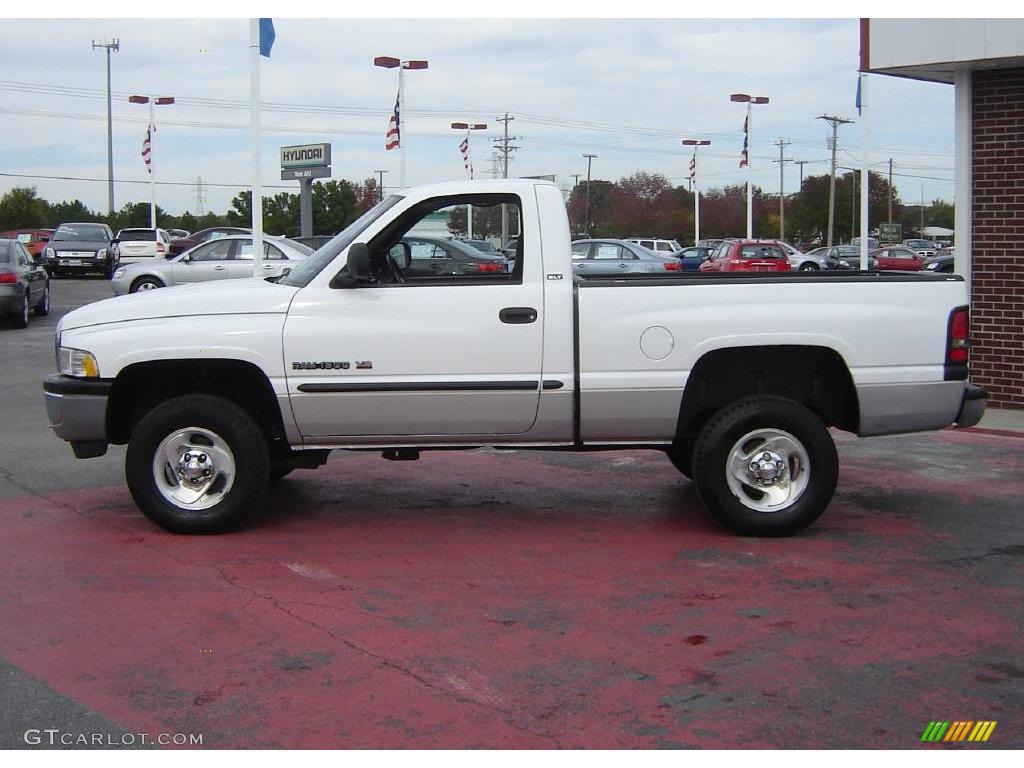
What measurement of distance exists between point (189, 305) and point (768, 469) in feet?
11.3

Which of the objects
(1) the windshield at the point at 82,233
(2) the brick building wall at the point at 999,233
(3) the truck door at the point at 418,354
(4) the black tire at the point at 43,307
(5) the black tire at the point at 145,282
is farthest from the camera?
(1) the windshield at the point at 82,233

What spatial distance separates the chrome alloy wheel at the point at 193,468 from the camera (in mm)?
7008

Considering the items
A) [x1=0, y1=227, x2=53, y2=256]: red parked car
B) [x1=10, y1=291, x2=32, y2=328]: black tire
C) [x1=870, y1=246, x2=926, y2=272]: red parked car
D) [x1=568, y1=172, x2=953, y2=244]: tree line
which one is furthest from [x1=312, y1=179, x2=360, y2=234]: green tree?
[x1=10, y1=291, x2=32, y2=328]: black tire

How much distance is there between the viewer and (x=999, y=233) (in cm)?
1205

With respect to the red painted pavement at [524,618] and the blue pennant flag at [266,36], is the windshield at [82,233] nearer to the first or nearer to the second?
the blue pennant flag at [266,36]

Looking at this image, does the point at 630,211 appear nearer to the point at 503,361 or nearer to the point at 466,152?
the point at 466,152

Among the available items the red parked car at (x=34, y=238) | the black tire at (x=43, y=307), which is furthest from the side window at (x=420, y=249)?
the red parked car at (x=34, y=238)

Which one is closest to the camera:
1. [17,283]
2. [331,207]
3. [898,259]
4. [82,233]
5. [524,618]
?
[524,618]

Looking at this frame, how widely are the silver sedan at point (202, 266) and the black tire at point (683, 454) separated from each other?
1580 cm

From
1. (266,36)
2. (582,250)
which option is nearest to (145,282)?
(266,36)

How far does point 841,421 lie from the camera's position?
741 centimetres

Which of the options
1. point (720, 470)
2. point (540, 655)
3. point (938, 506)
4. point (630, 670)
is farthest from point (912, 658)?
point (938, 506)

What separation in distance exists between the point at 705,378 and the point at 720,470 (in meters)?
0.57

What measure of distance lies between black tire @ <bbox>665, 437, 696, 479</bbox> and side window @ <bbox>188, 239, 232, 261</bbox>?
17.5 m
